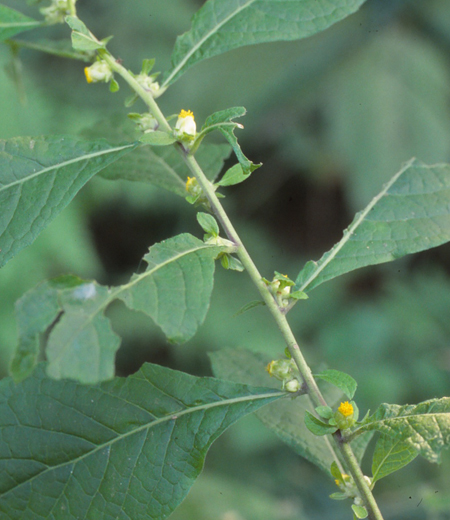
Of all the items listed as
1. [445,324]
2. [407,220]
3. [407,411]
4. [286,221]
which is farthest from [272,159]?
[407,411]

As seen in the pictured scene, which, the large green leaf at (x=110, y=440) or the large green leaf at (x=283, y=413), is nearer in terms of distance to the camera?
the large green leaf at (x=110, y=440)

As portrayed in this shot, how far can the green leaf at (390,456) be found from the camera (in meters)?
1.11

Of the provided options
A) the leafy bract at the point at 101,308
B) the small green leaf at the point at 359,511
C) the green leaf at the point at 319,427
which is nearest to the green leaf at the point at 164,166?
the leafy bract at the point at 101,308

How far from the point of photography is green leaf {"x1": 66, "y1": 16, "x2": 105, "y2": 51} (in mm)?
1153

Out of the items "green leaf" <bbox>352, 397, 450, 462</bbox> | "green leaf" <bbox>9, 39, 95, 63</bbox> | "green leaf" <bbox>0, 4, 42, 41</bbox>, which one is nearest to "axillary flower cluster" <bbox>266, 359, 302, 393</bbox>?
"green leaf" <bbox>352, 397, 450, 462</bbox>

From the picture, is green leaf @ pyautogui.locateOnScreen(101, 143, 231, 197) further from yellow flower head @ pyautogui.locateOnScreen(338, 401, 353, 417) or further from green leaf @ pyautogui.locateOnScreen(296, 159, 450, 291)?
yellow flower head @ pyautogui.locateOnScreen(338, 401, 353, 417)

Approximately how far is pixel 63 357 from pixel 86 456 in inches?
15.3

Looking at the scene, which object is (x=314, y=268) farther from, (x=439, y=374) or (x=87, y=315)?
(x=439, y=374)

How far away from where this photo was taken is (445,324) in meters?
3.75

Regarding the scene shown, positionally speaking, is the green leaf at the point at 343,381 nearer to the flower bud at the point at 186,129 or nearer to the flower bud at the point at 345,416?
the flower bud at the point at 345,416

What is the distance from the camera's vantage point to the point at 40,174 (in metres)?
1.20

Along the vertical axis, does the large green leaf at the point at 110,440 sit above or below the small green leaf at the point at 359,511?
above

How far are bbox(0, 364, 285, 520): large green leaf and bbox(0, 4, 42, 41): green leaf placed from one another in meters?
0.85

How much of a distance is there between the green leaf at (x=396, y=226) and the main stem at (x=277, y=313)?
6.3 inches
